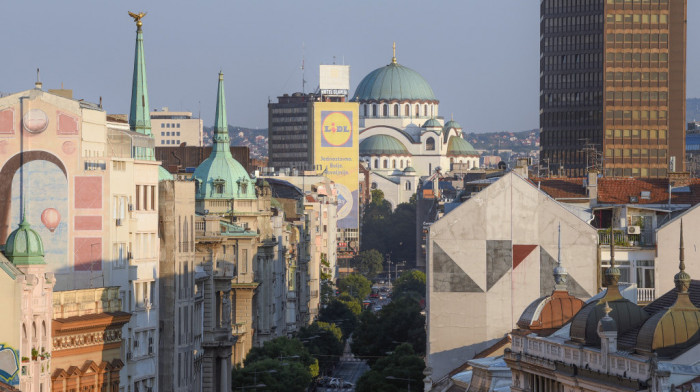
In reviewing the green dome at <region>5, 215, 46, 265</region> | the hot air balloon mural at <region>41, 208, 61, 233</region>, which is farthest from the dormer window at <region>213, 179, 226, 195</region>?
the green dome at <region>5, 215, 46, 265</region>

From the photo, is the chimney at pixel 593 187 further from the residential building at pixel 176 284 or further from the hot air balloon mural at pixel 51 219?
the hot air balloon mural at pixel 51 219

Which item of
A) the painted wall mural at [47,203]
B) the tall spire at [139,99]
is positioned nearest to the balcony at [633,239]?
the tall spire at [139,99]

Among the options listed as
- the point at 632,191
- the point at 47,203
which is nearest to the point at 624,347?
the point at 47,203

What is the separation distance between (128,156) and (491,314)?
64.8 feet

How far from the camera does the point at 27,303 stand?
188 ft

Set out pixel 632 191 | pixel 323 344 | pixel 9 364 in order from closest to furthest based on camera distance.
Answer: pixel 9 364, pixel 632 191, pixel 323 344

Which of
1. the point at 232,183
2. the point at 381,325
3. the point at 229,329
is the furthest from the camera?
the point at 381,325

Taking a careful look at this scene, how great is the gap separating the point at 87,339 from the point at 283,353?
56301 millimetres

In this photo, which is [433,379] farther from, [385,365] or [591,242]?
[385,365]

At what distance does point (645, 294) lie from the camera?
262 feet

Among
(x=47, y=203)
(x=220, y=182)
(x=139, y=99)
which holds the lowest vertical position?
(x=47, y=203)

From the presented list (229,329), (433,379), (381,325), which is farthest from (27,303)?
(381,325)

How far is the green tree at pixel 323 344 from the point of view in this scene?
146 metres

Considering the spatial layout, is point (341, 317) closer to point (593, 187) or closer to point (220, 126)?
point (220, 126)
